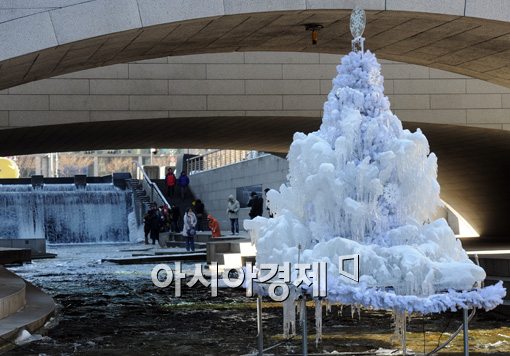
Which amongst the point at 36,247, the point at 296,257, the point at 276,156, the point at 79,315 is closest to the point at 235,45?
the point at 79,315

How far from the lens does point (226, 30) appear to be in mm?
12109

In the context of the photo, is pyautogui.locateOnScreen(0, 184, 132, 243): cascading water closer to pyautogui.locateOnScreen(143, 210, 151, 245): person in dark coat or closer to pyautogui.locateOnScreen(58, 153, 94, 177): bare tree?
pyautogui.locateOnScreen(143, 210, 151, 245): person in dark coat

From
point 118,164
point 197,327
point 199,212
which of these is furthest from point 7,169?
point 197,327

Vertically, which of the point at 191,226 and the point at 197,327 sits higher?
the point at 191,226

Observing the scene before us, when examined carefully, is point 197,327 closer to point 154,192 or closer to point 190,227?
point 190,227

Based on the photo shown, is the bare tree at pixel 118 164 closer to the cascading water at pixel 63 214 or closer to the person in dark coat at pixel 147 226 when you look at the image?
the cascading water at pixel 63 214

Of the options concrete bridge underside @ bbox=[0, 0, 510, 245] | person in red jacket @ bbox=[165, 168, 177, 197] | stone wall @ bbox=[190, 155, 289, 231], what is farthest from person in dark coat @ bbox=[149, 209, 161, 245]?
concrete bridge underside @ bbox=[0, 0, 510, 245]

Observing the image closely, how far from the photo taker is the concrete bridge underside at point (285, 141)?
22.7 metres

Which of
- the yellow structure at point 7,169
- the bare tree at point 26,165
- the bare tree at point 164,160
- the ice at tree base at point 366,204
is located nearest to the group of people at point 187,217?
the ice at tree base at point 366,204

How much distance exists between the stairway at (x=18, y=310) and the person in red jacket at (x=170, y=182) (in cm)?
3020

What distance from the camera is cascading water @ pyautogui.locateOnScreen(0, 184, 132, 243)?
144 feet

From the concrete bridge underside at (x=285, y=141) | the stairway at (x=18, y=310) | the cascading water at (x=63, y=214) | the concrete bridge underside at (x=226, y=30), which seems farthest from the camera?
the cascading water at (x=63, y=214)

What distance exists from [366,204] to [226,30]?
5.67 m

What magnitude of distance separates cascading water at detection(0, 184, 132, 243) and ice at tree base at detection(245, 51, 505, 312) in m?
37.0
